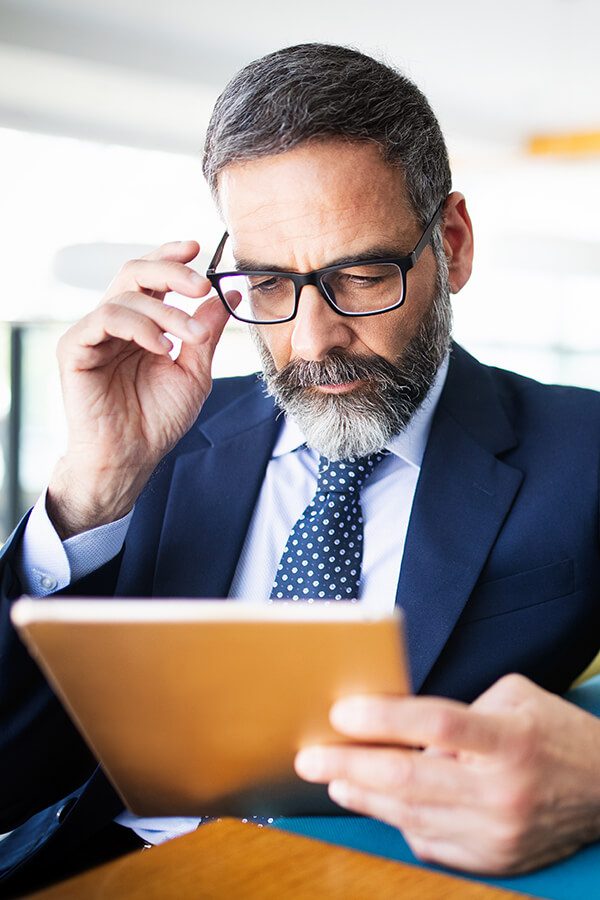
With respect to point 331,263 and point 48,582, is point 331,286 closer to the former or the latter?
point 331,263

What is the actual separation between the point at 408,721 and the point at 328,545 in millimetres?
792

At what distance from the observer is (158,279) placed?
157cm

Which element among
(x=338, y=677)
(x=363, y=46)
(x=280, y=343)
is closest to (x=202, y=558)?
(x=280, y=343)

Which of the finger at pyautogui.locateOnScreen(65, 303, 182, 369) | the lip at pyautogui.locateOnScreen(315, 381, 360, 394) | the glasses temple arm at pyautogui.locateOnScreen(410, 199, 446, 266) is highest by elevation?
the glasses temple arm at pyautogui.locateOnScreen(410, 199, 446, 266)

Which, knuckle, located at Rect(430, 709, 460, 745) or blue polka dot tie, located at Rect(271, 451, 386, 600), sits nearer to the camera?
knuckle, located at Rect(430, 709, 460, 745)

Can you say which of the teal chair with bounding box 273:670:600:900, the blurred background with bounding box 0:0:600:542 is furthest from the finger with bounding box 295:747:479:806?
the blurred background with bounding box 0:0:600:542

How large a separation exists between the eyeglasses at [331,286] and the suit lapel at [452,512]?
10.7 inches

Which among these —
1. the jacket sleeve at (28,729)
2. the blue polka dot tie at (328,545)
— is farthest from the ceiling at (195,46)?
the jacket sleeve at (28,729)

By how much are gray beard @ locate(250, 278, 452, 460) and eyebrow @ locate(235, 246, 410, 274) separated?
154 millimetres

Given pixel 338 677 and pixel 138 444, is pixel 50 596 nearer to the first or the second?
pixel 138 444

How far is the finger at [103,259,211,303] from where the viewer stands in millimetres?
1543

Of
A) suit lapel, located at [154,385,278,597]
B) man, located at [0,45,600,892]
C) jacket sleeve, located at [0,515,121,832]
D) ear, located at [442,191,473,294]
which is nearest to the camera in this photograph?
jacket sleeve, located at [0,515,121,832]

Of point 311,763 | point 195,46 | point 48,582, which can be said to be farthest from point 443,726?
point 195,46

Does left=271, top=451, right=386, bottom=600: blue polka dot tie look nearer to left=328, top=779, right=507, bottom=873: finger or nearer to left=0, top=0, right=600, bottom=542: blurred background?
left=328, top=779, right=507, bottom=873: finger
